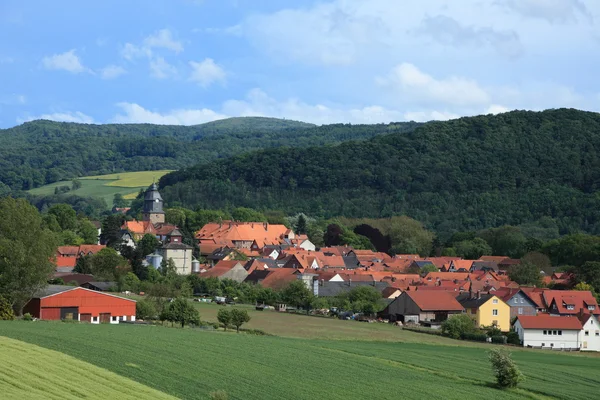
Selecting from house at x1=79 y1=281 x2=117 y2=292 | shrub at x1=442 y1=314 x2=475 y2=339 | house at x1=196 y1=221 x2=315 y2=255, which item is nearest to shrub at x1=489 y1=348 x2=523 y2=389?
shrub at x1=442 y1=314 x2=475 y2=339

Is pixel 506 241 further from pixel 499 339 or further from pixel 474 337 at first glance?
pixel 474 337

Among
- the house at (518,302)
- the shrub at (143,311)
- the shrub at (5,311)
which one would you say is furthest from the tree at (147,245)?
the shrub at (5,311)

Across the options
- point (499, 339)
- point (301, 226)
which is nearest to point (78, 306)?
point (499, 339)

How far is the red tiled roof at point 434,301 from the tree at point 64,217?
53937mm

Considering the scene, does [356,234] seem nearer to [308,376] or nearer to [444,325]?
[444,325]

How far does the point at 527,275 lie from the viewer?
89938 millimetres

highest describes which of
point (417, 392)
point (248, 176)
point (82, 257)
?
point (248, 176)

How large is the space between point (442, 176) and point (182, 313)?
12360 centimetres

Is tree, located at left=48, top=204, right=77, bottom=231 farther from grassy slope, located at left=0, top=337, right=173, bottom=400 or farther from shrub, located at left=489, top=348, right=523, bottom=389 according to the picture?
grassy slope, located at left=0, top=337, right=173, bottom=400

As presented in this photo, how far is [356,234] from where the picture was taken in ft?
427

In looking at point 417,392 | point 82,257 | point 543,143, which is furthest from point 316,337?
point 543,143

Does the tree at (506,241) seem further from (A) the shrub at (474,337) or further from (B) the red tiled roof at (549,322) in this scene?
(A) the shrub at (474,337)

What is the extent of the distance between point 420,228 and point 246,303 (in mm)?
59119

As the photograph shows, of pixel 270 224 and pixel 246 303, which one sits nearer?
pixel 246 303
